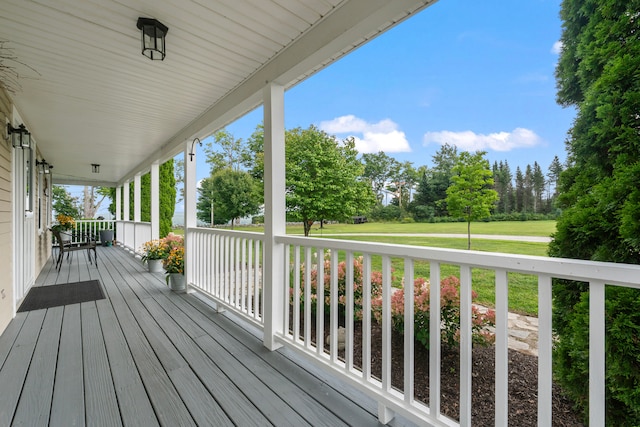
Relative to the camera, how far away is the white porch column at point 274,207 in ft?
8.12

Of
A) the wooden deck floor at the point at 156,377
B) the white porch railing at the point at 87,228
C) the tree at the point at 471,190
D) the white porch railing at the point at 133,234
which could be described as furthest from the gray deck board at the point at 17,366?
the white porch railing at the point at 87,228

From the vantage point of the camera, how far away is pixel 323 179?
108 inches

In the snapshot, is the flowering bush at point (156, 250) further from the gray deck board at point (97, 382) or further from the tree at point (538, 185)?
the tree at point (538, 185)

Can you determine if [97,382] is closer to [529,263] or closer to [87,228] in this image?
[529,263]

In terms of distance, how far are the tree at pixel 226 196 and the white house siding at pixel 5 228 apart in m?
2.35

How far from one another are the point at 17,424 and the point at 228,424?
3.70 feet

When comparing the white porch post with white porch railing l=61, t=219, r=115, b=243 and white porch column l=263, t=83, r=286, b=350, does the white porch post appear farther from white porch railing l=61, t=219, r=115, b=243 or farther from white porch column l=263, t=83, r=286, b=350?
→ white porch railing l=61, t=219, r=115, b=243

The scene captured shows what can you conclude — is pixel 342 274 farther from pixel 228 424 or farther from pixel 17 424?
pixel 17 424

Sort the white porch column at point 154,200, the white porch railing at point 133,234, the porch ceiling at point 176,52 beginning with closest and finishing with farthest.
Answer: the porch ceiling at point 176,52, the white porch column at point 154,200, the white porch railing at point 133,234

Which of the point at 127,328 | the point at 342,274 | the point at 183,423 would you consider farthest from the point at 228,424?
the point at 127,328

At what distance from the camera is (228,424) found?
1588 millimetres

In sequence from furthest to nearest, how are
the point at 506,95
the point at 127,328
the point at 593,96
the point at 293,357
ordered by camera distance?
the point at 127,328 → the point at 293,357 → the point at 506,95 → the point at 593,96

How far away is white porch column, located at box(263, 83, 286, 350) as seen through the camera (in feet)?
8.12

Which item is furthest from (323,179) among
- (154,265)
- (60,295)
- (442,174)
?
(154,265)
